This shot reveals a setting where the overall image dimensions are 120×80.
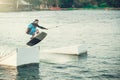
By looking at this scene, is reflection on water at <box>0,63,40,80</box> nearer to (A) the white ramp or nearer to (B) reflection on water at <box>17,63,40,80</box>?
(B) reflection on water at <box>17,63,40,80</box>

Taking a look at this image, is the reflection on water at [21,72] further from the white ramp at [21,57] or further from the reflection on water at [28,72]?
the white ramp at [21,57]

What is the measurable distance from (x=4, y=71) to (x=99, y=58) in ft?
35.9

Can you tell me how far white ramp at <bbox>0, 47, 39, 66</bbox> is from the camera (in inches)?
1053

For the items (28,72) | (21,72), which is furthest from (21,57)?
(28,72)

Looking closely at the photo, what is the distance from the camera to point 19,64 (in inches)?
1080

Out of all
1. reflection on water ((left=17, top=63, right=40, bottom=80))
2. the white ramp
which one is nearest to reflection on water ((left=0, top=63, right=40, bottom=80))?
reflection on water ((left=17, top=63, right=40, bottom=80))

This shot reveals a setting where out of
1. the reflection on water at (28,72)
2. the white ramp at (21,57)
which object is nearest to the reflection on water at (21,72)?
the reflection on water at (28,72)

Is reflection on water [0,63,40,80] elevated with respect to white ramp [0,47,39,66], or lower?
lower

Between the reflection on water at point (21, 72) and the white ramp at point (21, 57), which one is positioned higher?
the white ramp at point (21, 57)

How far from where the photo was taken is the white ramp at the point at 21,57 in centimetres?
2675

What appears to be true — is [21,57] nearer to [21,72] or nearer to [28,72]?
[21,72]

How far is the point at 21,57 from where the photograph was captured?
88.5ft

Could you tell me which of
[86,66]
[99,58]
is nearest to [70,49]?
[99,58]

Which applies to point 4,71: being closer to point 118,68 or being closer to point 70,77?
point 70,77
